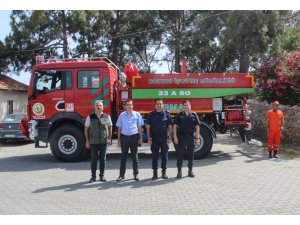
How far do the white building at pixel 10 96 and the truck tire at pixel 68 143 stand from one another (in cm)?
1328

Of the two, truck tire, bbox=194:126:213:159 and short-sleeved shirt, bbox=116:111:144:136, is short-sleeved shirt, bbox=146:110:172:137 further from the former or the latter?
truck tire, bbox=194:126:213:159

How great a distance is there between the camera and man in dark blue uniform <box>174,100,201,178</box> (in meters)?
8.58

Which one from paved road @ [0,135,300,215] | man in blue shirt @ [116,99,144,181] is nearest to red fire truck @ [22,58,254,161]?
paved road @ [0,135,300,215]

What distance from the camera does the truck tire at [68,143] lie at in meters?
11.1

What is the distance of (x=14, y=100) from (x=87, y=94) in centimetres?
1570

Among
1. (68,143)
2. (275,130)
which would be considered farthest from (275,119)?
(68,143)

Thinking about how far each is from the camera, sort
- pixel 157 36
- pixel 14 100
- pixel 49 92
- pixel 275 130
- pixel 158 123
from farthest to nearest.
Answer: pixel 157 36 → pixel 14 100 → pixel 275 130 → pixel 49 92 → pixel 158 123

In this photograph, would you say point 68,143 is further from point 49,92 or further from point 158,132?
point 158,132

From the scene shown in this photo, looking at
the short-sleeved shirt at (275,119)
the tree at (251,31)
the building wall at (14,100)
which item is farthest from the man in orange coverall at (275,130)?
the building wall at (14,100)

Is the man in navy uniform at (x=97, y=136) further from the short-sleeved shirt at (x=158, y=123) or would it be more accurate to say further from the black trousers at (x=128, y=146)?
the short-sleeved shirt at (x=158, y=123)

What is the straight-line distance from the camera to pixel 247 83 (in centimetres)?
1115

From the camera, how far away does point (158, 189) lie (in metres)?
7.51

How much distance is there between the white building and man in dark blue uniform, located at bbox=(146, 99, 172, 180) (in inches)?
661

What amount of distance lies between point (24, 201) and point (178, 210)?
8.66 ft
